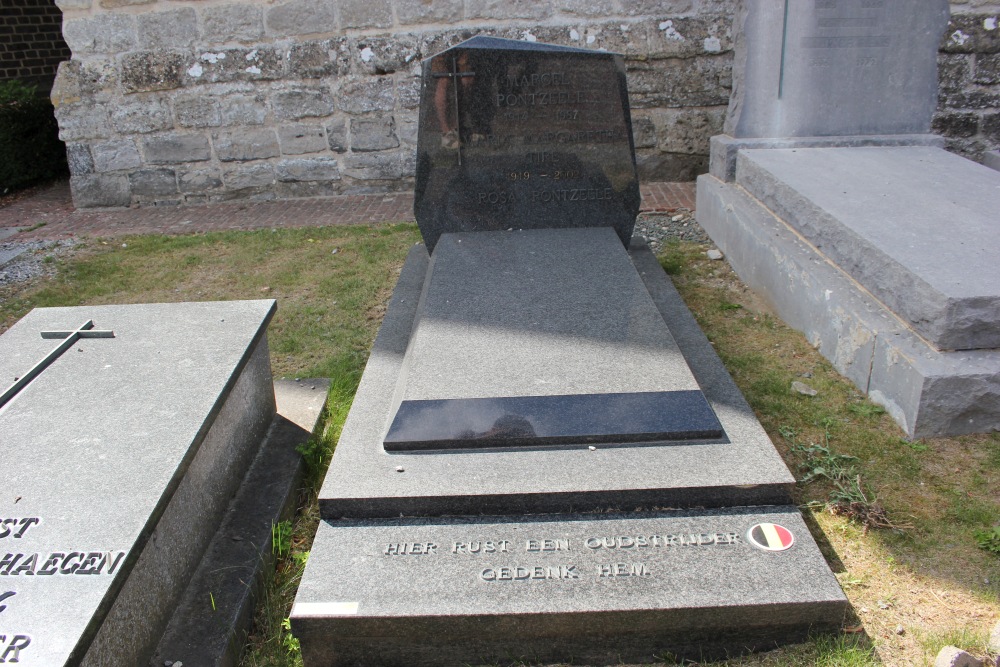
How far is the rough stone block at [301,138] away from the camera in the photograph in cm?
693

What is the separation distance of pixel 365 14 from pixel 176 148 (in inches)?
83.4

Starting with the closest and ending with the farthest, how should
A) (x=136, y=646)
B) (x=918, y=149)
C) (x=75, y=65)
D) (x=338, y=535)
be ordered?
(x=136, y=646)
(x=338, y=535)
(x=918, y=149)
(x=75, y=65)

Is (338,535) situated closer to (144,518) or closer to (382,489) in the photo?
(382,489)

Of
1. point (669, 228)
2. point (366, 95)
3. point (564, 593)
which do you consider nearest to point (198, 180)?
point (366, 95)

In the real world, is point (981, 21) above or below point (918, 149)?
above

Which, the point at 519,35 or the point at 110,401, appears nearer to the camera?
the point at 110,401

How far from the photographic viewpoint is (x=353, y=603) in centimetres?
214

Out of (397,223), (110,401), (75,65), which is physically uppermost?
(75,65)

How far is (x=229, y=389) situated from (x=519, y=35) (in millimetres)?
4845

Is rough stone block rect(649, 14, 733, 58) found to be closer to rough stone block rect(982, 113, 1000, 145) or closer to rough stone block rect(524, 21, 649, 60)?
rough stone block rect(524, 21, 649, 60)

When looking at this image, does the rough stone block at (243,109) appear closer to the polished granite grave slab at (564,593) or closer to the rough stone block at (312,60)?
the rough stone block at (312,60)

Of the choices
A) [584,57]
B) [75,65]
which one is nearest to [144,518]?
[584,57]

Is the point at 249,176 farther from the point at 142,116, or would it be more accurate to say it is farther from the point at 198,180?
the point at 142,116

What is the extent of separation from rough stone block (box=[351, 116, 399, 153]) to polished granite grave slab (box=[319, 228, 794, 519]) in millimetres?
3173
